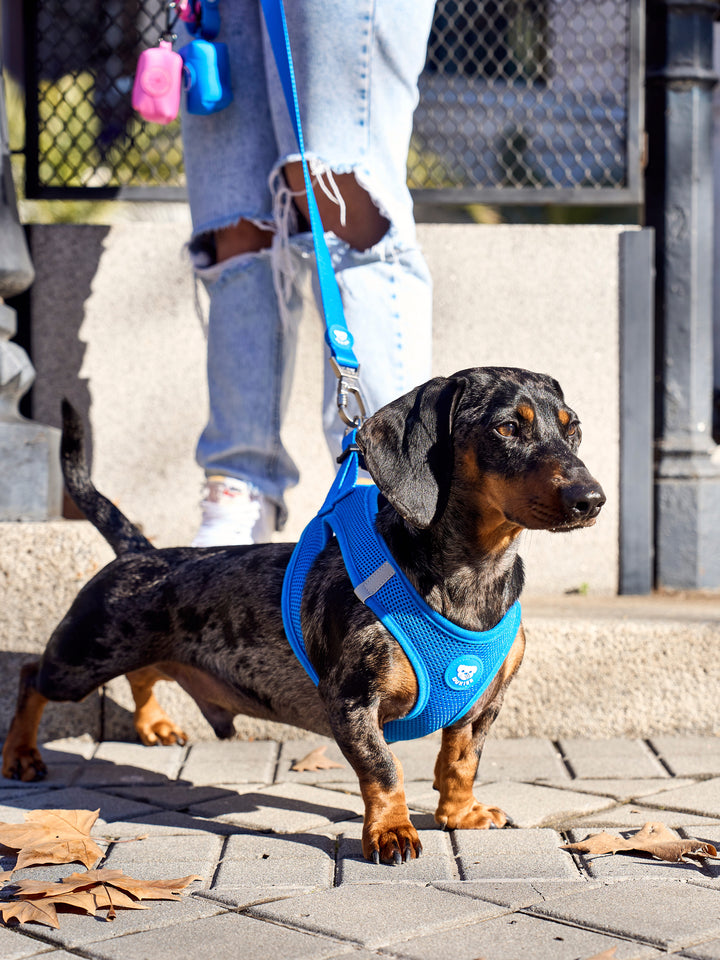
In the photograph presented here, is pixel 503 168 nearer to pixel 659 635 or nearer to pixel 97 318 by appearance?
pixel 97 318

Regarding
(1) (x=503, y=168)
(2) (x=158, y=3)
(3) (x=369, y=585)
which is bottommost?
(3) (x=369, y=585)

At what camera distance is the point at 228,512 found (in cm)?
287

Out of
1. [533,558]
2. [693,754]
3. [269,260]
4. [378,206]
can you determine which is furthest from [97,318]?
[693,754]

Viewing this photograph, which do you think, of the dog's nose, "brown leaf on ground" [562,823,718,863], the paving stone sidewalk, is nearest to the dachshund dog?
the dog's nose

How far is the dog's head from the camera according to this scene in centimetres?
201

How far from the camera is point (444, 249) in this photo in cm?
382

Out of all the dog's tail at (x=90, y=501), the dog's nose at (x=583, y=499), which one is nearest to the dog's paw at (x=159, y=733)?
the dog's tail at (x=90, y=501)

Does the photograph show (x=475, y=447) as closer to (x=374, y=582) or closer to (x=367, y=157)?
(x=374, y=582)

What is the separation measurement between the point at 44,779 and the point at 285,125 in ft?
5.88

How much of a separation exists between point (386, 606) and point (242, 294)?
121 cm

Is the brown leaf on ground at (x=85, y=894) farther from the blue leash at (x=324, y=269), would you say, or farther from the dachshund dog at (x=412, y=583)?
the blue leash at (x=324, y=269)

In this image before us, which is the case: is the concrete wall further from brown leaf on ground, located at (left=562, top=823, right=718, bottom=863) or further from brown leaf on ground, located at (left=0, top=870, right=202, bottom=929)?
brown leaf on ground, located at (left=0, top=870, right=202, bottom=929)

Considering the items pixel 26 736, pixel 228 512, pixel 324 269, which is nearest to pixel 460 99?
pixel 324 269

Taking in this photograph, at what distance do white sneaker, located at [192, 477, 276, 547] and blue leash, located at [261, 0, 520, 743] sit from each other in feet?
1.68
